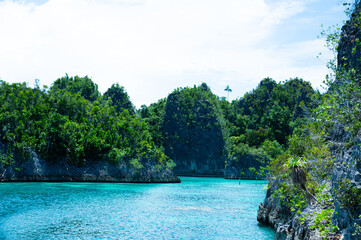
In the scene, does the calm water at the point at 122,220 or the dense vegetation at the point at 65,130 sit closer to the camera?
the calm water at the point at 122,220

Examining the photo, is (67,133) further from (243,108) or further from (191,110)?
(243,108)

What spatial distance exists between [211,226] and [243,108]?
100454mm

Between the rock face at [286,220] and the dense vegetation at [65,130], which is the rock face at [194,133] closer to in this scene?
the dense vegetation at [65,130]

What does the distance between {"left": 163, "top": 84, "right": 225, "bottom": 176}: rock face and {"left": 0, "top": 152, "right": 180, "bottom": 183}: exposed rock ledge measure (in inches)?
1332

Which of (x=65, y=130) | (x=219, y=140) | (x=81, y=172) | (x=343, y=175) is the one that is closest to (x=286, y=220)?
(x=343, y=175)

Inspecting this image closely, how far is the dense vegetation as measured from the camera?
177 ft

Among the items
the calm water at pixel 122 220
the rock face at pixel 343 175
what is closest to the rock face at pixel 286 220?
the rock face at pixel 343 175

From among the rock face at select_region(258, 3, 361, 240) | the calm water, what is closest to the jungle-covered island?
the rock face at select_region(258, 3, 361, 240)

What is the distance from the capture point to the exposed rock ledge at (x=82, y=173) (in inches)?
1960

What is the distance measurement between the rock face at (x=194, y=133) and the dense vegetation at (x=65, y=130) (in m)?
28.1

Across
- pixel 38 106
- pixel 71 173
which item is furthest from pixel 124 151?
pixel 38 106

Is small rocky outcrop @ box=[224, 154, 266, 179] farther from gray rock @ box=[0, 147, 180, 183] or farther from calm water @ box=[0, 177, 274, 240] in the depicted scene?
calm water @ box=[0, 177, 274, 240]

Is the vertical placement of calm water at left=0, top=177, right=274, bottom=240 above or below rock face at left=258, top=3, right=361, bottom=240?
below

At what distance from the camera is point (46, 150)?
54250 millimetres
